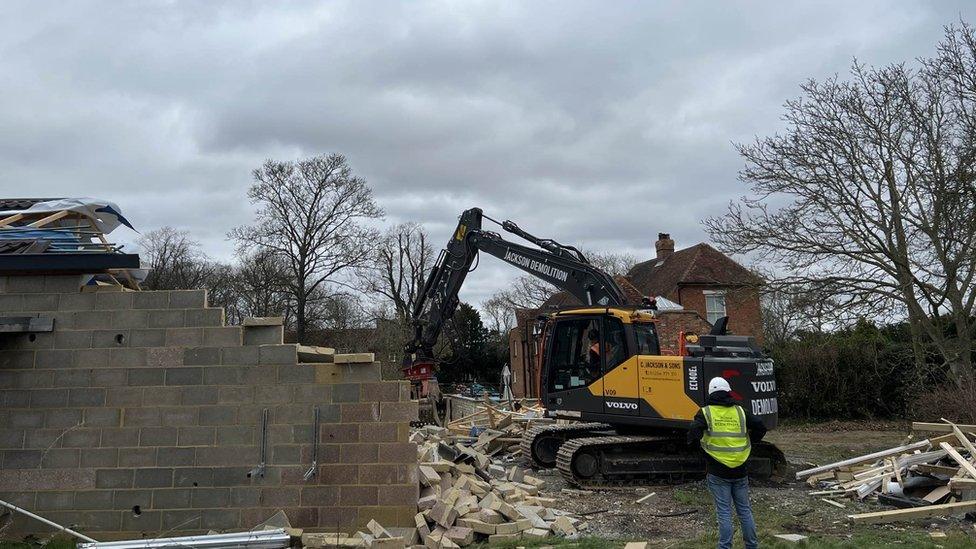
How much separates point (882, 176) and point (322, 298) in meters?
25.8

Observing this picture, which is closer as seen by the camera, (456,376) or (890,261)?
(890,261)

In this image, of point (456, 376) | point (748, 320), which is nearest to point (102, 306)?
point (748, 320)

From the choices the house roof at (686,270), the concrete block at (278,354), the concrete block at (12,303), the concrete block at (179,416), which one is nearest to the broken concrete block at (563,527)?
the concrete block at (278,354)

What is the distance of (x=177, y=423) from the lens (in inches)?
295

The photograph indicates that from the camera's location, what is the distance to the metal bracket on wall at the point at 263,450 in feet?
24.2

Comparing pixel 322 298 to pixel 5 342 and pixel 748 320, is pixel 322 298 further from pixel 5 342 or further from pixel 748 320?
pixel 5 342

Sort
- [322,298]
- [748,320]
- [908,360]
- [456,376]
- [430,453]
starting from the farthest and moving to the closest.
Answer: [456,376], [322,298], [748,320], [908,360], [430,453]

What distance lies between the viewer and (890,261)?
17.2 metres

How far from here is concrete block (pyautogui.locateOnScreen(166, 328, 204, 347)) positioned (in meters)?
7.61

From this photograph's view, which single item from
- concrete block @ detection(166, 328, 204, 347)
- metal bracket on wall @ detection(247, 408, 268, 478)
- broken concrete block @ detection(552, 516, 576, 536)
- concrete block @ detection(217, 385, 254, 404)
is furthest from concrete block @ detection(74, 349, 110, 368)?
broken concrete block @ detection(552, 516, 576, 536)

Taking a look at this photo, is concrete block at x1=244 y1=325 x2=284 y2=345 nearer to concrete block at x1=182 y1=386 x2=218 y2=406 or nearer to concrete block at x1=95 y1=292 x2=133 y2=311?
concrete block at x1=182 y1=386 x2=218 y2=406

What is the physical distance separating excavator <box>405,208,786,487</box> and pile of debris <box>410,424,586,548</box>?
169cm

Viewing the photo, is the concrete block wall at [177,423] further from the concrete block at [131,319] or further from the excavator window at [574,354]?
the excavator window at [574,354]

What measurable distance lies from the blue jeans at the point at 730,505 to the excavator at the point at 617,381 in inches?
161
